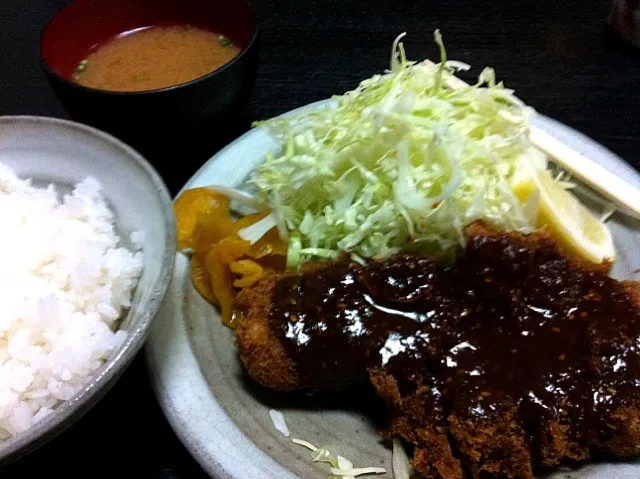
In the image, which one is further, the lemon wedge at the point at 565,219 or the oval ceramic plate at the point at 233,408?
the lemon wedge at the point at 565,219

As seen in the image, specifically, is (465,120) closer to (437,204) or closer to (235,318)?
(437,204)

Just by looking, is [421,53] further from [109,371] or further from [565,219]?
[109,371]

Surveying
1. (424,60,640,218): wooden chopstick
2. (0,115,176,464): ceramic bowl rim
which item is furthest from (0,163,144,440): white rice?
(424,60,640,218): wooden chopstick

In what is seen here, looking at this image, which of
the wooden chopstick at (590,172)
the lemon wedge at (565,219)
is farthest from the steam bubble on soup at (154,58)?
the lemon wedge at (565,219)

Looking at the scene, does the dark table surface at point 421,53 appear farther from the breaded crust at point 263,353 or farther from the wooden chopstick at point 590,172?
the breaded crust at point 263,353

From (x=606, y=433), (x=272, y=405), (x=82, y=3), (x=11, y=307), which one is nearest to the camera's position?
(x=606, y=433)

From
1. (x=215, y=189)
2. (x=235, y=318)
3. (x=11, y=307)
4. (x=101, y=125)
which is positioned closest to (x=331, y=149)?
(x=215, y=189)
